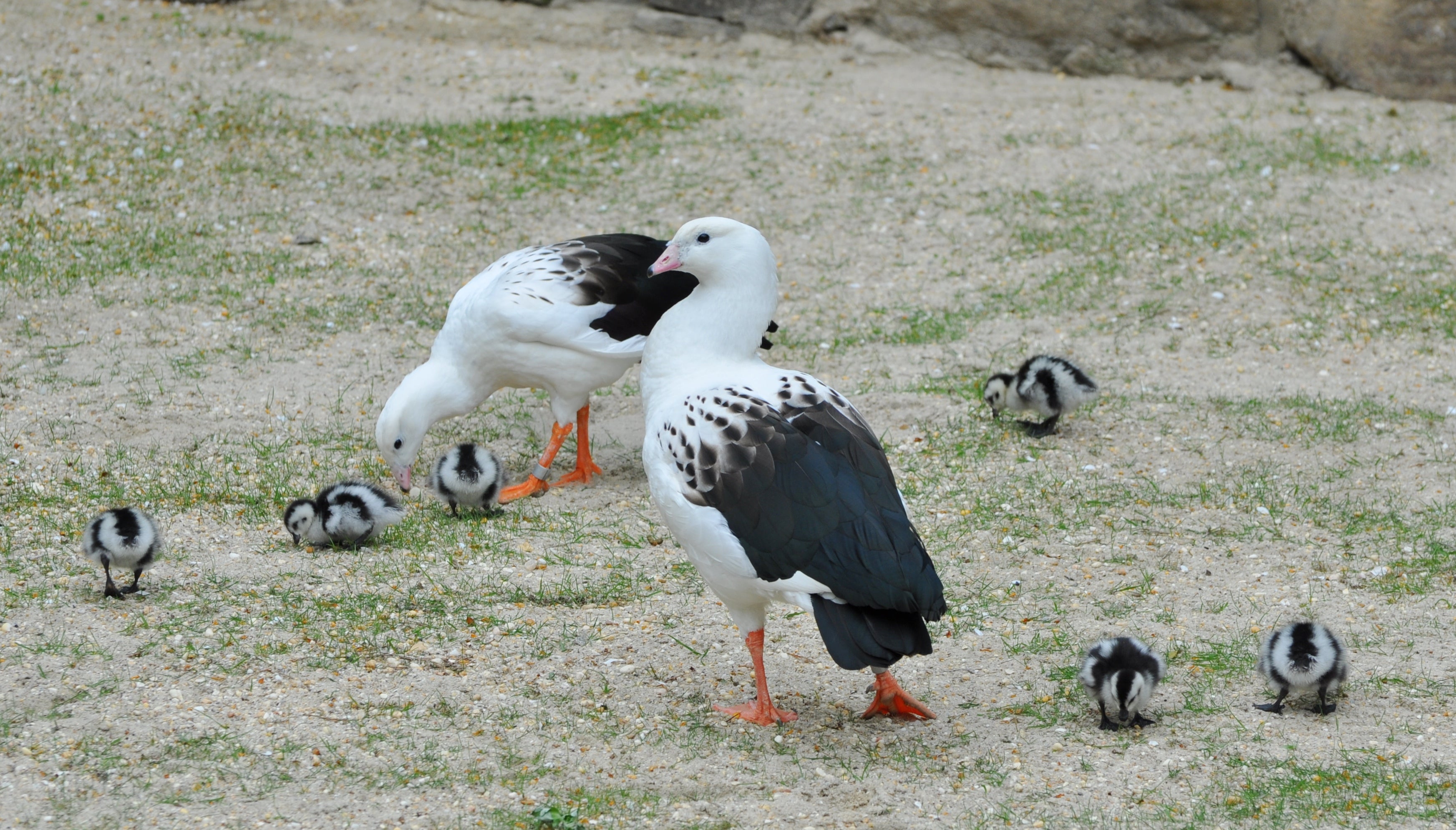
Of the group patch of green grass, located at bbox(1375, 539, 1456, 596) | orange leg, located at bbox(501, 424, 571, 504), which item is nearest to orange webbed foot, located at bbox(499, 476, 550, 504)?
orange leg, located at bbox(501, 424, 571, 504)

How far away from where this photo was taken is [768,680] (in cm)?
555

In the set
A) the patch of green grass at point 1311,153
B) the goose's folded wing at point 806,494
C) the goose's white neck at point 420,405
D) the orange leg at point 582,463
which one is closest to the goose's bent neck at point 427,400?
the goose's white neck at point 420,405

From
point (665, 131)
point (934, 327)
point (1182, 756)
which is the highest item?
point (665, 131)

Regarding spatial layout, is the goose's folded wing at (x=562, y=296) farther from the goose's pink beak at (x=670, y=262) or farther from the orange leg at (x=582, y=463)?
the goose's pink beak at (x=670, y=262)

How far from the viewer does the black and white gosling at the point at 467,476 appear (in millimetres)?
6906

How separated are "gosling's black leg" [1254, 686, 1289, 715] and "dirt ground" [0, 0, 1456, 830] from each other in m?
0.05

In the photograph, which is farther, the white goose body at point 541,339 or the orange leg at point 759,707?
the white goose body at point 541,339

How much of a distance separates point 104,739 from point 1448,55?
42.8ft

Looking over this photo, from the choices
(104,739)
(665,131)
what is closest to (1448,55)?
(665,131)

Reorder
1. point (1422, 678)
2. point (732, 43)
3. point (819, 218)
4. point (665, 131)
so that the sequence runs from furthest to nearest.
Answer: point (732, 43) < point (665, 131) < point (819, 218) < point (1422, 678)

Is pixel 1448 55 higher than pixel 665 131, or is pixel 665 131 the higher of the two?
pixel 1448 55

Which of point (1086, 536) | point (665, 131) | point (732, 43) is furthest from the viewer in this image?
point (732, 43)

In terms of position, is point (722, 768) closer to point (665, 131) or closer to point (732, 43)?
point (665, 131)

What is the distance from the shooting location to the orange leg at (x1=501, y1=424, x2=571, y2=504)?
748 cm
